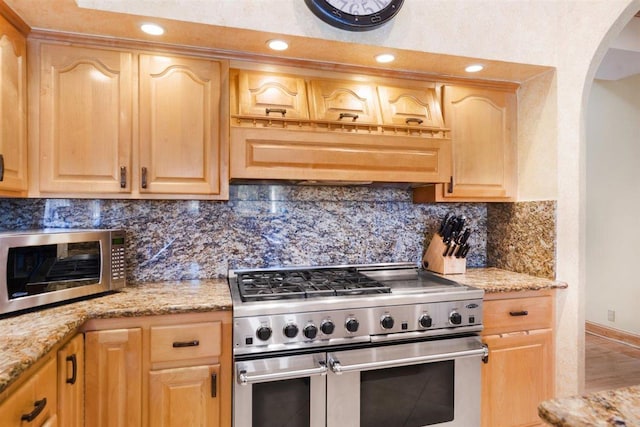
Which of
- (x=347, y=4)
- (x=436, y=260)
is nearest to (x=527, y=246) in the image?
(x=436, y=260)

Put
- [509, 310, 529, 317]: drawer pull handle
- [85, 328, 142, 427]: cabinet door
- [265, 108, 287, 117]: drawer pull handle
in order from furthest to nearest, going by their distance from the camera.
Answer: [509, 310, 529, 317]: drawer pull handle → [265, 108, 287, 117]: drawer pull handle → [85, 328, 142, 427]: cabinet door

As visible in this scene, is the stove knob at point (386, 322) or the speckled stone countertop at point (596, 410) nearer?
the speckled stone countertop at point (596, 410)

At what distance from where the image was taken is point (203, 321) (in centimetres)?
168

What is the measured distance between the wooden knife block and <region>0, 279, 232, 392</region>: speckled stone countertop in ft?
4.35

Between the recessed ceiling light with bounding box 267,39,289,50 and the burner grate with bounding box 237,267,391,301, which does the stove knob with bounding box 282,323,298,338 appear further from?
the recessed ceiling light with bounding box 267,39,289,50

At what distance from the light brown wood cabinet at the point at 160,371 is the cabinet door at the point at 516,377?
1.39 m

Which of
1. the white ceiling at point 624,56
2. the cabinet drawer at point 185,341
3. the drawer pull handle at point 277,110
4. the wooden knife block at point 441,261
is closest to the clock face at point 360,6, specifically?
the drawer pull handle at point 277,110

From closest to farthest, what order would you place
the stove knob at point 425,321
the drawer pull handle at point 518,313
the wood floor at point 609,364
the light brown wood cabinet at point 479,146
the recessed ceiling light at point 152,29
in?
the recessed ceiling light at point 152,29 < the stove knob at point 425,321 < the drawer pull handle at point 518,313 < the light brown wood cabinet at point 479,146 < the wood floor at point 609,364

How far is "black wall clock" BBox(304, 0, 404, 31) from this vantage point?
6.15 ft

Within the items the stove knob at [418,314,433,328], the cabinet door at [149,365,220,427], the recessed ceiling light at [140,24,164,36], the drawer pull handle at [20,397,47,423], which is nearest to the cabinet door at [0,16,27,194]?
the recessed ceiling light at [140,24,164,36]

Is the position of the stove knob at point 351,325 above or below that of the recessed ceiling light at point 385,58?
below

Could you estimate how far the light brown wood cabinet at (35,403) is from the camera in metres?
1.05

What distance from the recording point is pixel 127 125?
191 centimetres

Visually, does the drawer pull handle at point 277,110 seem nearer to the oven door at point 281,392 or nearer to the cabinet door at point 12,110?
the cabinet door at point 12,110
